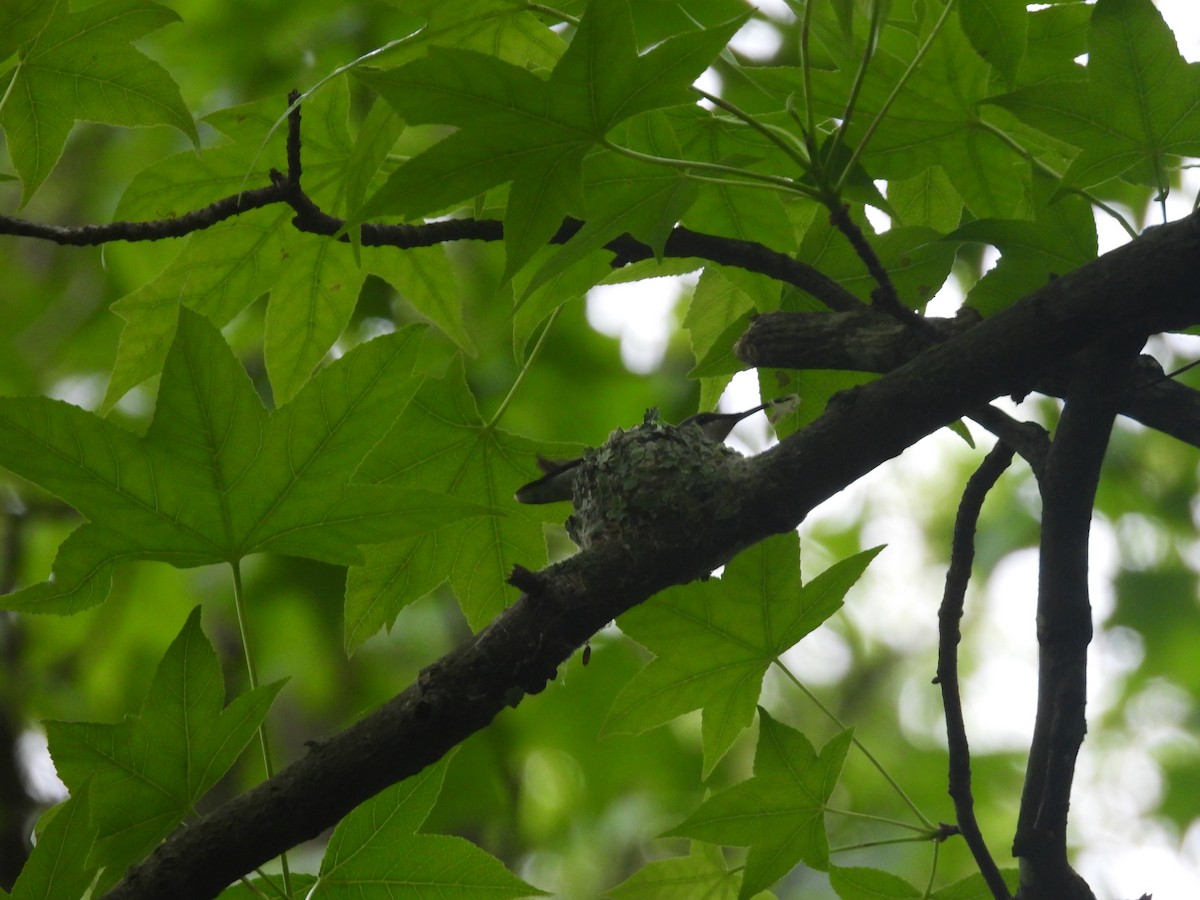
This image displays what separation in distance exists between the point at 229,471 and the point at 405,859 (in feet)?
1.56

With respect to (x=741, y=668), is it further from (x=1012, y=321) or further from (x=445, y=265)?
(x=445, y=265)

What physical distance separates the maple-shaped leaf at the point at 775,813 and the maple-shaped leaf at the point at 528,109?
2.15 ft

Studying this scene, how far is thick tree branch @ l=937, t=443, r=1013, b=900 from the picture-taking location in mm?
1101

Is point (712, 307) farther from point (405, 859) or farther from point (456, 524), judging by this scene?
point (405, 859)

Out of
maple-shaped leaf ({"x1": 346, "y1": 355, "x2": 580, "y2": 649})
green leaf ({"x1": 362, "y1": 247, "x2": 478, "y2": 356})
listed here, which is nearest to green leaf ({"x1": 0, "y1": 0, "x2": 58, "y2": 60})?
green leaf ({"x1": 362, "y1": 247, "x2": 478, "y2": 356})

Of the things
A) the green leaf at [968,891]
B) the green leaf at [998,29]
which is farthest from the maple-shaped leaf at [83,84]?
the green leaf at [968,891]

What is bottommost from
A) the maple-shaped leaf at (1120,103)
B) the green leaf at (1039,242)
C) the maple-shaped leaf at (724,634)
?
the maple-shaped leaf at (724,634)

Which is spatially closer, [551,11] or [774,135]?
[774,135]

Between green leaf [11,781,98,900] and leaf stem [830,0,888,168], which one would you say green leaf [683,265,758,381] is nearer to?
leaf stem [830,0,888,168]

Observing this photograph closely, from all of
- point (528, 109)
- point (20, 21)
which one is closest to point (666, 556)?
point (528, 109)

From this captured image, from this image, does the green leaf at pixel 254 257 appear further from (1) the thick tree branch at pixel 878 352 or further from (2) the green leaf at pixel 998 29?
(2) the green leaf at pixel 998 29

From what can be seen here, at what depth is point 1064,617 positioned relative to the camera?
3.62ft

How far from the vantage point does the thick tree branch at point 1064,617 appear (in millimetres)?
1050

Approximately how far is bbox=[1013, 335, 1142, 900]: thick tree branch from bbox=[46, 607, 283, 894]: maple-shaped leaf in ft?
2.52
